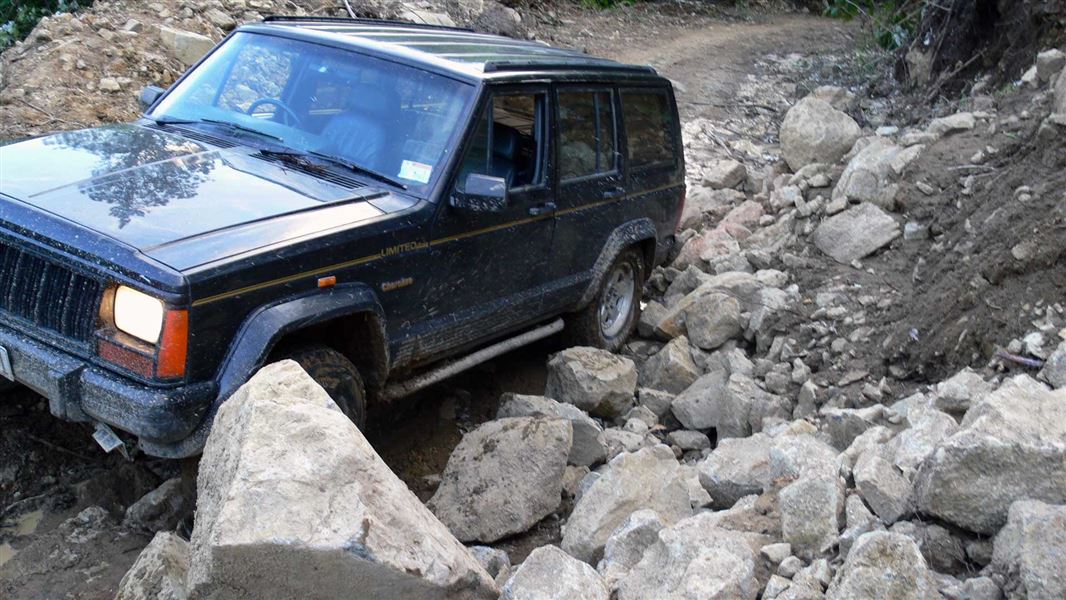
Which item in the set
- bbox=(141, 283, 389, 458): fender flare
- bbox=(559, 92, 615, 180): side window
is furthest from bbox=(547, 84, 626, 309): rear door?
bbox=(141, 283, 389, 458): fender flare

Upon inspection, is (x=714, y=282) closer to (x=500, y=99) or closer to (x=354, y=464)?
(x=500, y=99)

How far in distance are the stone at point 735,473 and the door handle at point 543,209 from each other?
60.6 inches

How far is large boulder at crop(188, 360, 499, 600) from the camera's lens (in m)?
2.98

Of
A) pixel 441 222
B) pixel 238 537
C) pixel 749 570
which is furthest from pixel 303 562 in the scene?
pixel 441 222

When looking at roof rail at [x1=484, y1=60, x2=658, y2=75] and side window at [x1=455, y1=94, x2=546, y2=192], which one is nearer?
roof rail at [x1=484, y1=60, x2=658, y2=75]

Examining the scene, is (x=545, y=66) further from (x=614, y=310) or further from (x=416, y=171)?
(x=614, y=310)

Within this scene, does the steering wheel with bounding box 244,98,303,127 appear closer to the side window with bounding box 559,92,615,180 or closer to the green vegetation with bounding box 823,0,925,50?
the side window with bounding box 559,92,615,180

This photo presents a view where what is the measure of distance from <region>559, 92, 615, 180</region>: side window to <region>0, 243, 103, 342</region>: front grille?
2646 mm

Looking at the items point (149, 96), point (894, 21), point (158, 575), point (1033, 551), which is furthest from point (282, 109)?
point (894, 21)

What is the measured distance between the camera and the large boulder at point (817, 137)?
9.13 meters

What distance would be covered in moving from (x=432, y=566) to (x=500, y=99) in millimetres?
2796

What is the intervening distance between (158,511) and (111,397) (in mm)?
735

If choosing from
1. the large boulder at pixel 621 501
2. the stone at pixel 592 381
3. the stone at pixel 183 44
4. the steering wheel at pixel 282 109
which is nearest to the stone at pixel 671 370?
the stone at pixel 592 381

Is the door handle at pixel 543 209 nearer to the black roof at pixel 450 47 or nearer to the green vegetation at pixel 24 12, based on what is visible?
the black roof at pixel 450 47
